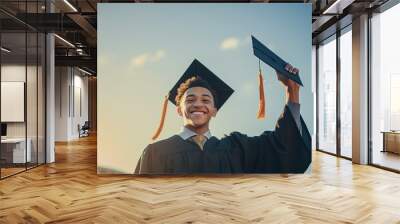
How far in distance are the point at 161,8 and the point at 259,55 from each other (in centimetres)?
198

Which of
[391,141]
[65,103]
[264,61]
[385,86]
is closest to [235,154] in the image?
[264,61]

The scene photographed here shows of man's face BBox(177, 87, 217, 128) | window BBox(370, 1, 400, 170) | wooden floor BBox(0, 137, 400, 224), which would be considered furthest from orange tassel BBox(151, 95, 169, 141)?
window BBox(370, 1, 400, 170)

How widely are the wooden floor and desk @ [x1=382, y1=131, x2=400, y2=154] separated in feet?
4.76

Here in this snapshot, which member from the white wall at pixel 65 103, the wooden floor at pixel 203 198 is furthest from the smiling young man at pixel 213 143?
the white wall at pixel 65 103

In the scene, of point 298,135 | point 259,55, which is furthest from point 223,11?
point 298,135

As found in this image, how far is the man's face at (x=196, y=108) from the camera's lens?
6.66 meters

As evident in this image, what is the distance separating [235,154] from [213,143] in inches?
17.8

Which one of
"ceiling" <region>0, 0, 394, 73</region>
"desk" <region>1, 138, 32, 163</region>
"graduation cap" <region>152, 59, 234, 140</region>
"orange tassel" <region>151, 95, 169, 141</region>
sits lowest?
"desk" <region>1, 138, 32, 163</region>

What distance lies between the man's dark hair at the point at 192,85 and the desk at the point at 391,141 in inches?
169

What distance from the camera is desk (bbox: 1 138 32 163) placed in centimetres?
732

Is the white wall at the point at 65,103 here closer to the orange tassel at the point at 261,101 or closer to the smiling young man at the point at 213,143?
the smiling young man at the point at 213,143

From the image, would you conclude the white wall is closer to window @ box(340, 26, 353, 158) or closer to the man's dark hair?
the man's dark hair

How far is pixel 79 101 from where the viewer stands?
18203mm

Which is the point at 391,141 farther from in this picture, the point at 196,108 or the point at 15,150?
the point at 15,150
